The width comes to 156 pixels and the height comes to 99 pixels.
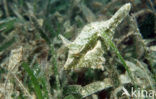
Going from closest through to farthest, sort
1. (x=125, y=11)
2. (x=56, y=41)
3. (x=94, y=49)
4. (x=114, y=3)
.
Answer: (x=94, y=49), (x=125, y=11), (x=56, y=41), (x=114, y=3)

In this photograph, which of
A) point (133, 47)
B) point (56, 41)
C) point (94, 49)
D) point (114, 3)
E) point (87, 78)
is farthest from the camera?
point (114, 3)

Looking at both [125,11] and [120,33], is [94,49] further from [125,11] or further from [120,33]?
[120,33]

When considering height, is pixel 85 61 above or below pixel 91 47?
below

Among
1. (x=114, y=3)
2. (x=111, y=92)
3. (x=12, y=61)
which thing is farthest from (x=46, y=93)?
(x=114, y=3)

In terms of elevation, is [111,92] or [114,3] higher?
[114,3]
